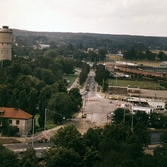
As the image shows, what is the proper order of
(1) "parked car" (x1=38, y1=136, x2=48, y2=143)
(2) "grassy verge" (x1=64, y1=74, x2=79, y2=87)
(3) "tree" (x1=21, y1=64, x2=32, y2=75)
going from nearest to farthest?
(1) "parked car" (x1=38, y1=136, x2=48, y2=143) → (3) "tree" (x1=21, y1=64, x2=32, y2=75) → (2) "grassy verge" (x1=64, y1=74, x2=79, y2=87)

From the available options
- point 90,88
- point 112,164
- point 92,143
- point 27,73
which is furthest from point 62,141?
point 90,88

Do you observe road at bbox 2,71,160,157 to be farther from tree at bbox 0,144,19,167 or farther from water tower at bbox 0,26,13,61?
water tower at bbox 0,26,13,61

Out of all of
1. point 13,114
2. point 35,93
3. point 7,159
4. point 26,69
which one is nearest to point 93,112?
point 35,93

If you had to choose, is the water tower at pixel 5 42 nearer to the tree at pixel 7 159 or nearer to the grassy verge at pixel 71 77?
the grassy verge at pixel 71 77

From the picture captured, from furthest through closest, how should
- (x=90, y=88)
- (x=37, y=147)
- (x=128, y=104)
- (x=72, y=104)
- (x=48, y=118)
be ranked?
1. (x=90, y=88)
2. (x=128, y=104)
3. (x=72, y=104)
4. (x=48, y=118)
5. (x=37, y=147)

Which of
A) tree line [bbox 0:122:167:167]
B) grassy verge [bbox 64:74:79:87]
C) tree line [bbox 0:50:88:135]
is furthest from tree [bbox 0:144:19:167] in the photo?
grassy verge [bbox 64:74:79:87]

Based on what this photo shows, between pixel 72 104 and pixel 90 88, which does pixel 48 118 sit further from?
pixel 90 88

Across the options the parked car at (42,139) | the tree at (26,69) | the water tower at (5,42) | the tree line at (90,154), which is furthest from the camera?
the water tower at (5,42)

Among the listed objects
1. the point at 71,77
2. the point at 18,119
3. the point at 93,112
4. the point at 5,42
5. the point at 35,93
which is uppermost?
the point at 5,42

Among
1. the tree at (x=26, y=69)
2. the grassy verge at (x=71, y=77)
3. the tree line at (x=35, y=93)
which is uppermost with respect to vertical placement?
the tree at (x=26, y=69)

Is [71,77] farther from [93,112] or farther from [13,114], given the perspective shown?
[13,114]

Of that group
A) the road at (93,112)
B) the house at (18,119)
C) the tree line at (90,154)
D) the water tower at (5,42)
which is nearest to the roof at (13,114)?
the house at (18,119)
